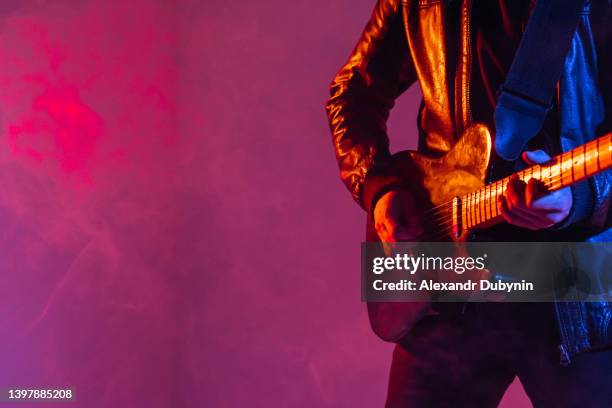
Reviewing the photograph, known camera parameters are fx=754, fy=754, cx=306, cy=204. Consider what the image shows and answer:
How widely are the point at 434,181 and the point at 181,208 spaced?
1.16m

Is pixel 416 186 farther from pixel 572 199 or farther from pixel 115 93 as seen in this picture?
pixel 115 93

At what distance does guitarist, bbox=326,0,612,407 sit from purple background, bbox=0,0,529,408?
25.1 inches

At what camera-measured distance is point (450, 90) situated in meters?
1.21

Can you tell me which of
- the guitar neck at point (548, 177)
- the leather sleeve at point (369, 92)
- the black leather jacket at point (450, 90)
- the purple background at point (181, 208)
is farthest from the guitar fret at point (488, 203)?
the purple background at point (181, 208)

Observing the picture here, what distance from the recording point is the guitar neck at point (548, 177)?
2.81 ft

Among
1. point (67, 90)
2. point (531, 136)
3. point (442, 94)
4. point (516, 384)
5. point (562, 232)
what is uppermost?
point (67, 90)

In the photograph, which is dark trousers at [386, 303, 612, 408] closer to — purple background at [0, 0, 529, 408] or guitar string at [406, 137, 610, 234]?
guitar string at [406, 137, 610, 234]

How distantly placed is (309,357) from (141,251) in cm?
58

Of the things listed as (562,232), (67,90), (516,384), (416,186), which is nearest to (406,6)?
(416,186)

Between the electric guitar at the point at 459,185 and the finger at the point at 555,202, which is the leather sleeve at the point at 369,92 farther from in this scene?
the finger at the point at 555,202

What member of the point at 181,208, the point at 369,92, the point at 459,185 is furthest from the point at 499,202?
the point at 181,208

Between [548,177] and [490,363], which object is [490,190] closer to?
[548,177]

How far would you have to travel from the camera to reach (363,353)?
77.3 inches

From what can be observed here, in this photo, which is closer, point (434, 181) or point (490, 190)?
point (490, 190)
